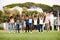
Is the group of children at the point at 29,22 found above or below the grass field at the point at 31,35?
above

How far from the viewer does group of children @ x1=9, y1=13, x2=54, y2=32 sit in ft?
7.94

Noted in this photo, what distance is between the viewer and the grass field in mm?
2383

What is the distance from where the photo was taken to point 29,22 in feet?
7.95

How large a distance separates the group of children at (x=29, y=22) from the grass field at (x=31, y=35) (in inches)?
2.1

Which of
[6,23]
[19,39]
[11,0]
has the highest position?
[11,0]

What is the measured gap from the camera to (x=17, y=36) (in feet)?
7.83

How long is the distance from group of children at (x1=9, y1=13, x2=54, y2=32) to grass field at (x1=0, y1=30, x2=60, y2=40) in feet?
0.17

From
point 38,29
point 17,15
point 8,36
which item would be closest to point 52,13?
point 38,29

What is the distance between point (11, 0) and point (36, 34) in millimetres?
504

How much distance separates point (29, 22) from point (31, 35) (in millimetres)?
157

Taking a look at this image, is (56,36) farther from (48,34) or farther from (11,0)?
(11,0)

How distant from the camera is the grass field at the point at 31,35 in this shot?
2.38 m

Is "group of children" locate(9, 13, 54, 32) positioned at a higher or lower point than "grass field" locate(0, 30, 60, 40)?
higher

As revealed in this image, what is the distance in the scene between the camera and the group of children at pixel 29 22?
7.94 feet
